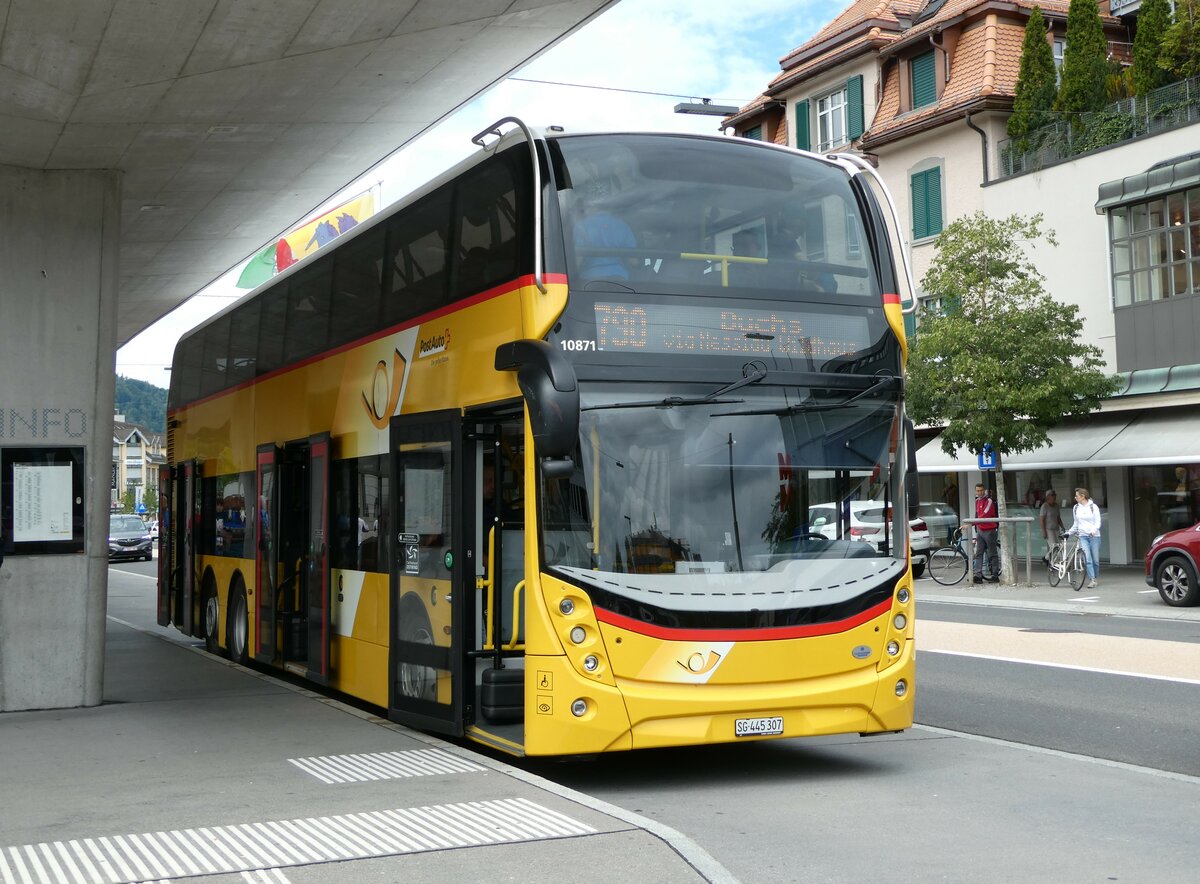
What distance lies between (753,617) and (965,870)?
90.1 inches

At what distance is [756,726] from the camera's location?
862 cm

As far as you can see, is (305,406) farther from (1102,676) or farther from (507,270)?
(1102,676)

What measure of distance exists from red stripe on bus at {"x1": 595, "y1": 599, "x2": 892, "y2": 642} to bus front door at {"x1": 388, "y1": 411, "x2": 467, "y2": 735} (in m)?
1.55

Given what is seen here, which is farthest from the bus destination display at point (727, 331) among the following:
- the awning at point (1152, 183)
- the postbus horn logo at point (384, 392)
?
the awning at point (1152, 183)

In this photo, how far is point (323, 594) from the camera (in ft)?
41.2

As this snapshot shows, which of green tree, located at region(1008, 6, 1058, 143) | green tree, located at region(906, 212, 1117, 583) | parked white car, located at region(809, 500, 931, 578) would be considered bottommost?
parked white car, located at region(809, 500, 931, 578)

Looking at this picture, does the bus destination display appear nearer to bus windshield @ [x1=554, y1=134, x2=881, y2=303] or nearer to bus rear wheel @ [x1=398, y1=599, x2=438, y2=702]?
bus windshield @ [x1=554, y1=134, x2=881, y2=303]

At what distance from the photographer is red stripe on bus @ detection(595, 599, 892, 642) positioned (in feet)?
27.7

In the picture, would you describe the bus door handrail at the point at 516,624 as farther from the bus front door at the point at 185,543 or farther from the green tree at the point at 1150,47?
the green tree at the point at 1150,47

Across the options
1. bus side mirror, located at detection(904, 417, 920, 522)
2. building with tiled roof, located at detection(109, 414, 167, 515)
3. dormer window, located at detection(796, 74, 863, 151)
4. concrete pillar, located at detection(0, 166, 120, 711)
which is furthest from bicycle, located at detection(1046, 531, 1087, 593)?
building with tiled roof, located at detection(109, 414, 167, 515)

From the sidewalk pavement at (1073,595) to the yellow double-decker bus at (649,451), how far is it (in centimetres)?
1334

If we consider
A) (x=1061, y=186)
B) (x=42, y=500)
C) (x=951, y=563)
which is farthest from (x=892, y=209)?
(x=1061, y=186)

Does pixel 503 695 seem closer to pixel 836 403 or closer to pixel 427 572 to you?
pixel 427 572

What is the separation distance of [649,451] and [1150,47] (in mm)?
28960
